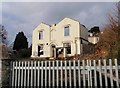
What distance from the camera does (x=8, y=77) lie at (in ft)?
25.9

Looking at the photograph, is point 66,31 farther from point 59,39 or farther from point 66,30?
point 59,39

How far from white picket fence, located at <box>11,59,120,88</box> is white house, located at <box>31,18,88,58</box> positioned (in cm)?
2397

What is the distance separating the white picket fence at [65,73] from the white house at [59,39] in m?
24.0

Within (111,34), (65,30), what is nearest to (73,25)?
(65,30)

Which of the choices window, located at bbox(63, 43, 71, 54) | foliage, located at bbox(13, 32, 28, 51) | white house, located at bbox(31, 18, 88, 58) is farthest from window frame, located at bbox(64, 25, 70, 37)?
foliage, located at bbox(13, 32, 28, 51)

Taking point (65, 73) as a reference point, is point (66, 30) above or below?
above

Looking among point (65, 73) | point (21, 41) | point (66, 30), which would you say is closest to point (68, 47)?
point (66, 30)

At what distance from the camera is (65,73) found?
6.71 meters

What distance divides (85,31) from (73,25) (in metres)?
3.72

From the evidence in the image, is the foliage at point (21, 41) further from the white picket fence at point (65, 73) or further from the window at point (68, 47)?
the white picket fence at point (65, 73)

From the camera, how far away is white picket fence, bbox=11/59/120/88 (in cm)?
619

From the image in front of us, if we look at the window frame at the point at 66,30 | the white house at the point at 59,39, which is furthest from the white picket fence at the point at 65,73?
the window frame at the point at 66,30

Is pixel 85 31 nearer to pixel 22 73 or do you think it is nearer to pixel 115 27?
pixel 115 27

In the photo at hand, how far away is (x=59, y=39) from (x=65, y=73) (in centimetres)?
2778
